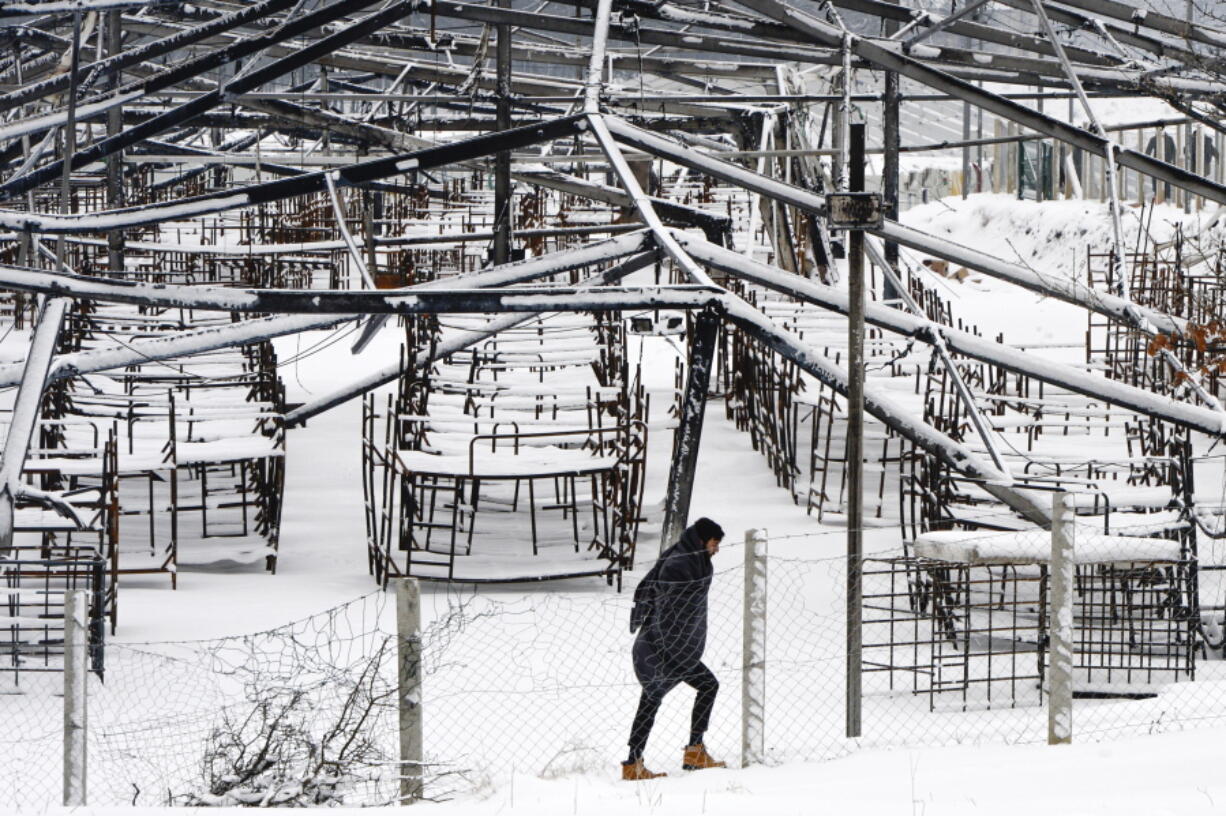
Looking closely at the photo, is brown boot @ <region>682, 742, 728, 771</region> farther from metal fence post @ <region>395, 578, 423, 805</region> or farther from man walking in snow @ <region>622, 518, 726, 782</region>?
metal fence post @ <region>395, 578, 423, 805</region>

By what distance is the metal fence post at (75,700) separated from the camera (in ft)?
24.3

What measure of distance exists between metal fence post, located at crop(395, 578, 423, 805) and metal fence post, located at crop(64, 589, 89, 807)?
1323 millimetres

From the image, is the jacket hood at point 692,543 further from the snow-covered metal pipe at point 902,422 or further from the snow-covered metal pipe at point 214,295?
the snow-covered metal pipe at point 214,295

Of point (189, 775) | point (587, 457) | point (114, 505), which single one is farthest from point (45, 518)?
point (189, 775)

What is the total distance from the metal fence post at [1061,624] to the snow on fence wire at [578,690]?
0.14 feet

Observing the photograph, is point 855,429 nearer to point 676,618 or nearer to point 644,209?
point 676,618

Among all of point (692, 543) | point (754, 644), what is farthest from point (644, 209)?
point (754, 644)

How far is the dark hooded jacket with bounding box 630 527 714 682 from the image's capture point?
345 inches

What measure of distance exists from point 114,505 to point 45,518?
87.4 inches

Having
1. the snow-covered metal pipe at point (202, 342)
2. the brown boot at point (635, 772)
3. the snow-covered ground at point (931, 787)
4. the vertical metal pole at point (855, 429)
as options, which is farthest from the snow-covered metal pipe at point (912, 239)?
the brown boot at point (635, 772)

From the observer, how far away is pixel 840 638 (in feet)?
36.4

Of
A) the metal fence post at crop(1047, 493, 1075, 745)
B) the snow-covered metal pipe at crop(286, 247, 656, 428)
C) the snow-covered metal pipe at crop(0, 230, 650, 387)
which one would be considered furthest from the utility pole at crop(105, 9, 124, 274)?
the metal fence post at crop(1047, 493, 1075, 745)

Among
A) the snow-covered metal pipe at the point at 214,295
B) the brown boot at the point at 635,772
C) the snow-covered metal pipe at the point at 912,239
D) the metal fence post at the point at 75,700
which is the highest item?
the snow-covered metal pipe at the point at 912,239

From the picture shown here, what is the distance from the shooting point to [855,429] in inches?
360
